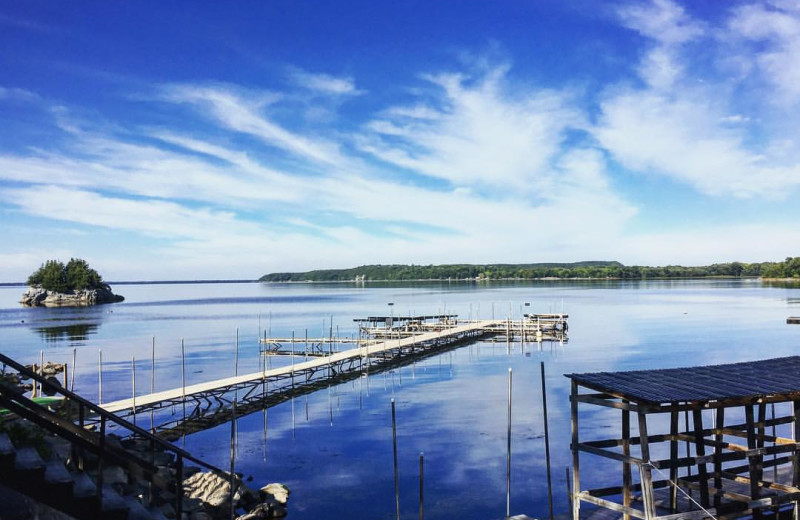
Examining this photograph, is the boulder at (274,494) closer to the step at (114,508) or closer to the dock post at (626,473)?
the step at (114,508)

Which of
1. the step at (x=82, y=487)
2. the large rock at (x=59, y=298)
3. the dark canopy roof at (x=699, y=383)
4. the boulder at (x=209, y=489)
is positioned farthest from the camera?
the large rock at (x=59, y=298)

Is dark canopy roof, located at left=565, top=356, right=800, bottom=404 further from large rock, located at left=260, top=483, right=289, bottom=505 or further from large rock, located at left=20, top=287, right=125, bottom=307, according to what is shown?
large rock, located at left=20, top=287, right=125, bottom=307

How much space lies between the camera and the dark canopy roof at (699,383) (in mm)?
11523

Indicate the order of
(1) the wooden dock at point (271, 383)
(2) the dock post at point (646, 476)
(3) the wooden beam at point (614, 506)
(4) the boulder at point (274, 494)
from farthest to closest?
(1) the wooden dock at point (271, 383), (4) the boulder at point (274, 494), (3) the wooden beam at point (614, 506), (2) the dock post at point (646, 476)

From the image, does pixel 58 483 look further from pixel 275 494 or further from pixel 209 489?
pixel 275 494

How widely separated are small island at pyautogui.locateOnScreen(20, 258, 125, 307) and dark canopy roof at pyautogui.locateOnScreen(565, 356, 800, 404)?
448 feet

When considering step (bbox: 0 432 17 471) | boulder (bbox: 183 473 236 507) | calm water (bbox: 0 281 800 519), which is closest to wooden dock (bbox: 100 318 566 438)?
calm water (bbox: 0 281 800 519)

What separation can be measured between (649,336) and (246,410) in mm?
40864

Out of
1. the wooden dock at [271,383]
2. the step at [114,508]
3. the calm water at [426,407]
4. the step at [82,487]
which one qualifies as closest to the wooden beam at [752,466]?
the calm water at [426,407]

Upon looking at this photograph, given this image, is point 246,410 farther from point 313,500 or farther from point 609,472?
point 609,472

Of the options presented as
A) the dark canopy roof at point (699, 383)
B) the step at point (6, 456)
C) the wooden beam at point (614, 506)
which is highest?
the step at point (6, 456)

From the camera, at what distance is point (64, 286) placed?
131m

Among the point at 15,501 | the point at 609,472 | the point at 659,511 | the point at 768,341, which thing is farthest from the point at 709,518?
the point at 768,341

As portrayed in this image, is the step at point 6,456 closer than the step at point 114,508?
Yes
